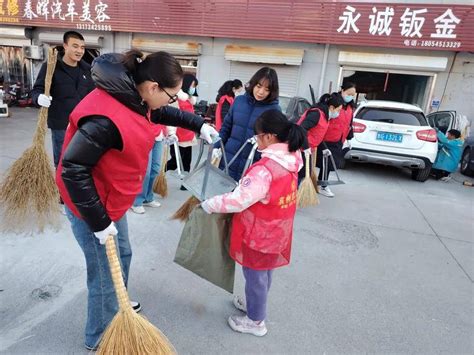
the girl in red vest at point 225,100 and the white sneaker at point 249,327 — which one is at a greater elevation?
the girl in red vest at point 225,100

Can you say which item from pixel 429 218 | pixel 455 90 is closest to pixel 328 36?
pixel 455 90

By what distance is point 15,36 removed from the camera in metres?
12.9

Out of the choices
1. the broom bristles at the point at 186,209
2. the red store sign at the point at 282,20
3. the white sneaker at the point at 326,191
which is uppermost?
the red store sign at the point at 282,20

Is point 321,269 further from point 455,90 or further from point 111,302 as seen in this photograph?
point 455,90

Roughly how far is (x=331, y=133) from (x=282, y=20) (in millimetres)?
6331

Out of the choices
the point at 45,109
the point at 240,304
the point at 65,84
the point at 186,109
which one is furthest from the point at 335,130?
the point at 45,109

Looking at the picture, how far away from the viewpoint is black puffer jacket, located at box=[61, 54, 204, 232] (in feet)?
4.14

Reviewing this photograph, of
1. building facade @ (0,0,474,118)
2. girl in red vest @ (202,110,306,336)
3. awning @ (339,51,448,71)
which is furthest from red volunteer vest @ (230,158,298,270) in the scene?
awning @ (339,51,448,71)

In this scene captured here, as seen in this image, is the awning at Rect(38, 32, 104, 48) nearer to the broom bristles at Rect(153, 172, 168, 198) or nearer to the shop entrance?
the shop entrance

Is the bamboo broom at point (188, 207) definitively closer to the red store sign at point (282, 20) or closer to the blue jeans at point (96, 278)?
the blue jeans at point (96, 278)

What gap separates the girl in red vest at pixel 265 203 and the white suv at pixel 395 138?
4603mm

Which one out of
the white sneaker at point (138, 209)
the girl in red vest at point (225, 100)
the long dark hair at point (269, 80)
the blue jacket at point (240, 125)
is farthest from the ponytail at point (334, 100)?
the white sneaker at point (138, 209)

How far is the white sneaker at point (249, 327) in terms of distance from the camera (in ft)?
6.81

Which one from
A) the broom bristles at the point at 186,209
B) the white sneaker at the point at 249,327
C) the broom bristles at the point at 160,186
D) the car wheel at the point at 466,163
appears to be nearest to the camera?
the white sneaker at the point at 249,327
